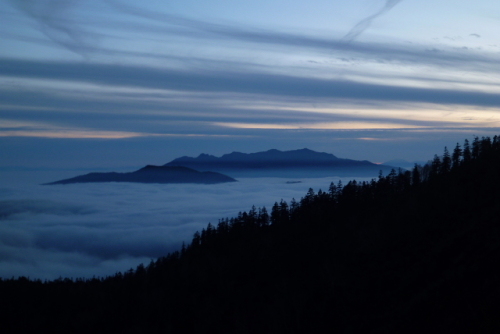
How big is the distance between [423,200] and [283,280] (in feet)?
69.6

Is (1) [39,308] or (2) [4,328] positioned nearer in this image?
(2) [4,328]

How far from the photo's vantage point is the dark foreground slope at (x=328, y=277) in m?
20.6

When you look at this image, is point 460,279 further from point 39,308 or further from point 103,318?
point 39,308

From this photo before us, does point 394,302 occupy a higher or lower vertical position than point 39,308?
higher

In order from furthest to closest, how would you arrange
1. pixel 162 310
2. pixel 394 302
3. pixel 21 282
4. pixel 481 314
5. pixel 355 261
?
pixel 21 282, pixel 162 310, pixel 355 261, pixel 394 302, pixel 481 314

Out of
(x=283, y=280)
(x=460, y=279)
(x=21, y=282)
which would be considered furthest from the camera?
(x=21, y=282)

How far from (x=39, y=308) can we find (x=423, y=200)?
5471 centimetres

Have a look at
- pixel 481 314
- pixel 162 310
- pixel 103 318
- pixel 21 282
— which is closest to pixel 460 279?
pixel 481 314

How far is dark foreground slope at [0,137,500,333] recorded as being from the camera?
810 inches

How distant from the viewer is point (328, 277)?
33.5 meters

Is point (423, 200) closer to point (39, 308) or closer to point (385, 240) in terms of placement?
point (385, 240)

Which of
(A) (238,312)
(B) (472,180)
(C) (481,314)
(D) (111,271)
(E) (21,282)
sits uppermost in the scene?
(B) (472,180)

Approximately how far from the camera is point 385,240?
1405 inches

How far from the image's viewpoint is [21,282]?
7456cm
